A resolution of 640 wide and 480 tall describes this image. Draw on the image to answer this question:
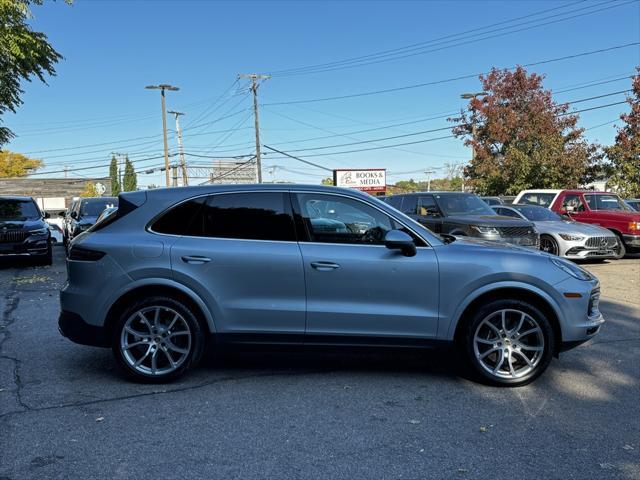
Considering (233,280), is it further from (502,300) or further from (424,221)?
(424,221)

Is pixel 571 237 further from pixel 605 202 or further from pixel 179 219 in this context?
pixel 179 219

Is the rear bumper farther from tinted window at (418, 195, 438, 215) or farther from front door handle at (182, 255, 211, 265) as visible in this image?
tinted window at (418, 195, 438, 215)

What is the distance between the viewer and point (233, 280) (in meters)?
4.41

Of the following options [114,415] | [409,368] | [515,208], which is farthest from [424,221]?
[114,415]

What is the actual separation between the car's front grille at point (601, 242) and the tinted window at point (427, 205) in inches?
147

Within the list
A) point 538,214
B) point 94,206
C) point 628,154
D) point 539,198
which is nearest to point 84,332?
point 94,206

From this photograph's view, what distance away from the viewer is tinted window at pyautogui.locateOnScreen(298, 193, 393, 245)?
14.9 ft

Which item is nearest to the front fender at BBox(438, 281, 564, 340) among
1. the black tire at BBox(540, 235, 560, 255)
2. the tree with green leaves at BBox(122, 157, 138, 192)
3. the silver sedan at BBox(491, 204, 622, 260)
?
the silver sedan at BBox(491, 204, 622, 260)

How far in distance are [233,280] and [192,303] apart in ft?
1.34

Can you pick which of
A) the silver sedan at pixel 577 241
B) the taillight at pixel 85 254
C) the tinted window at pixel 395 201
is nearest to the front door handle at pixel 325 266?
the taillight at pixel 85 254

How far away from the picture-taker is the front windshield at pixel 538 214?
14.0m

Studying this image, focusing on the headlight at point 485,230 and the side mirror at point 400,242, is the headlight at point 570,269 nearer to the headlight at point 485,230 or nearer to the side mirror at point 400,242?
the side mirror at point 400,242

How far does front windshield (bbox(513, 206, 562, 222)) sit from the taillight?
39.5ft

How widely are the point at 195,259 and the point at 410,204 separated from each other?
30.2 ft
